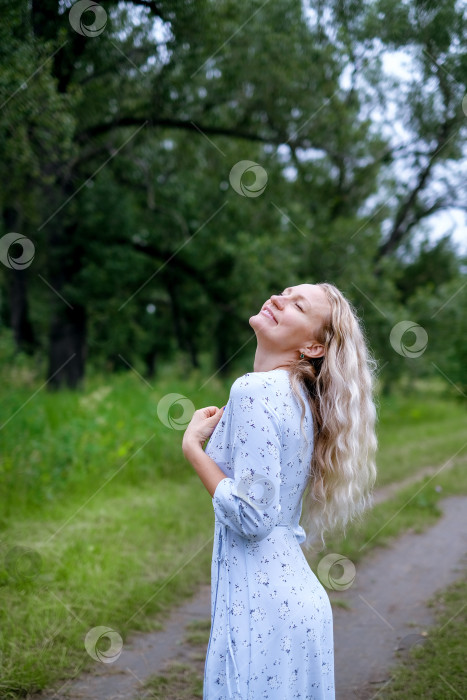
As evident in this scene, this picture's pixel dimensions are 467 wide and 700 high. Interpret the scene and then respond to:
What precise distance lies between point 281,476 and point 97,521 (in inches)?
137

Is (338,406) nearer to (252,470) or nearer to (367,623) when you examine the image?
(252,470)

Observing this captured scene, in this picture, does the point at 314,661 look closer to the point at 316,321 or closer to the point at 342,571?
the point at 316,321

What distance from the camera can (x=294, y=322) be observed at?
75.8 inches

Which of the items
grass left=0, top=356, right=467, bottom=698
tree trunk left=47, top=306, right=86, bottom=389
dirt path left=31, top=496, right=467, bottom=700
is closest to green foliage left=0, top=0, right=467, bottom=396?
tree trunk left=47, top=306, right=86, bottom=389

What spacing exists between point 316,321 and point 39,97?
417 centimetres

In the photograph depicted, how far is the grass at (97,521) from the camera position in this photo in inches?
135

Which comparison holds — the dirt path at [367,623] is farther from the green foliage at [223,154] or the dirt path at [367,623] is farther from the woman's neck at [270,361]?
the green foliage at [223,154]

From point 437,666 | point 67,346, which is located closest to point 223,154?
point 67,346

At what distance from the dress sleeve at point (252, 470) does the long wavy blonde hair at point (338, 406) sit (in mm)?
147

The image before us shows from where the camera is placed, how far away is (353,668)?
3.31m

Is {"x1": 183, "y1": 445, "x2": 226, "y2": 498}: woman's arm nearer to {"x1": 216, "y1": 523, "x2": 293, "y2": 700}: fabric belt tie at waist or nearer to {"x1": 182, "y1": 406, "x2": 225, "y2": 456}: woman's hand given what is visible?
{"x1": 182, "y1": 406, "x2": 225, "y2": 456}: woman's hand

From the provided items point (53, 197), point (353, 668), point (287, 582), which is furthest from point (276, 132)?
point (287, 582)

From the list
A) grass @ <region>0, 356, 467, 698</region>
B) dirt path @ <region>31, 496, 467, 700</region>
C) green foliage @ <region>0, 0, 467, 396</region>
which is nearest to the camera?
dirt path @ <region>31, 496, 467, 700</region>

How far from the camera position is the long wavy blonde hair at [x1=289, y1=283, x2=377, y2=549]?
1.89 metres
